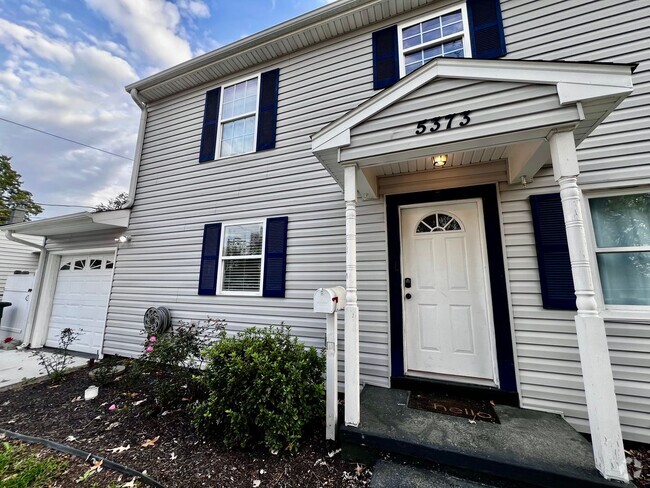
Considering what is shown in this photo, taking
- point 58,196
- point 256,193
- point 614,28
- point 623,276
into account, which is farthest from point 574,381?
point 58,196

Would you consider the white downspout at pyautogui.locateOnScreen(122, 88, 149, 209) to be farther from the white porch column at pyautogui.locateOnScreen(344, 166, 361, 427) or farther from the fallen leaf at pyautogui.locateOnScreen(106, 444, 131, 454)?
the white porch column at pyautogui.locateOnScreen(344, 166, 361, 427)

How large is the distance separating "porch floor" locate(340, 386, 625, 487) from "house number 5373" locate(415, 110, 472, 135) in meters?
2.53

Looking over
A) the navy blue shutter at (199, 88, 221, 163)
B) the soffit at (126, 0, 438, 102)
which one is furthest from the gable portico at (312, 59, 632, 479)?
the navy blue shutter at (199, 88, 221, 163)

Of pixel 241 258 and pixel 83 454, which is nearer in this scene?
pixel 83 454

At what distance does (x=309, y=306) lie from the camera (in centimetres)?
365

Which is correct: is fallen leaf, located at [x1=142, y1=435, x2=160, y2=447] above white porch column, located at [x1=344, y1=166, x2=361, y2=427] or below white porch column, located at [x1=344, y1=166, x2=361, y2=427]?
below

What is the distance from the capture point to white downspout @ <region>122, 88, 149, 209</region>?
17.8 ft

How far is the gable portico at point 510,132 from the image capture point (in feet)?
5.65

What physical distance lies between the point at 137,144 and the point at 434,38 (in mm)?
5988

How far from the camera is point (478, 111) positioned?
2.10m

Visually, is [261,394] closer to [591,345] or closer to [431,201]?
[591,345]

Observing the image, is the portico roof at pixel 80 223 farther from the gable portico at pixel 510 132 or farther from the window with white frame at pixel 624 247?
the window with white frame at pixel 624 247

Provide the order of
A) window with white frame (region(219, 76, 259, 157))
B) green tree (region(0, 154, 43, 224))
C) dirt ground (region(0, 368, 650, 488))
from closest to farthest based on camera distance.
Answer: dirt ground (region(0, 368, 650, 488)), window with white frame (region(219, 76, 259, 157)), green tree (region(0, 154, 43, 224))

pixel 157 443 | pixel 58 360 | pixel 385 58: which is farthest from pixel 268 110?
pixel 58 360
